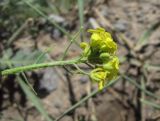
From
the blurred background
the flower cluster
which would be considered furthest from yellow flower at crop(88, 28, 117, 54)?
the blurred background

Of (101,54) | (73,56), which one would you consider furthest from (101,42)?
(73,56)

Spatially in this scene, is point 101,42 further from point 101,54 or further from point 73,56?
point 73,56

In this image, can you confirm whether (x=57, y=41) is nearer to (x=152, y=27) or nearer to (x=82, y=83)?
(x=82, y=83)

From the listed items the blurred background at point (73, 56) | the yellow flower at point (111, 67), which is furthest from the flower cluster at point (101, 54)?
the blurred background at point (73, 56)

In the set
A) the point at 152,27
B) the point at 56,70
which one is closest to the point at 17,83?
the point at 56,70

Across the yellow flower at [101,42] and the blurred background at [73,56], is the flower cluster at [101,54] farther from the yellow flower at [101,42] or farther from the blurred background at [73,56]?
the blurred background at [73,56]

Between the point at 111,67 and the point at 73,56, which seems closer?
the point at 111,67
